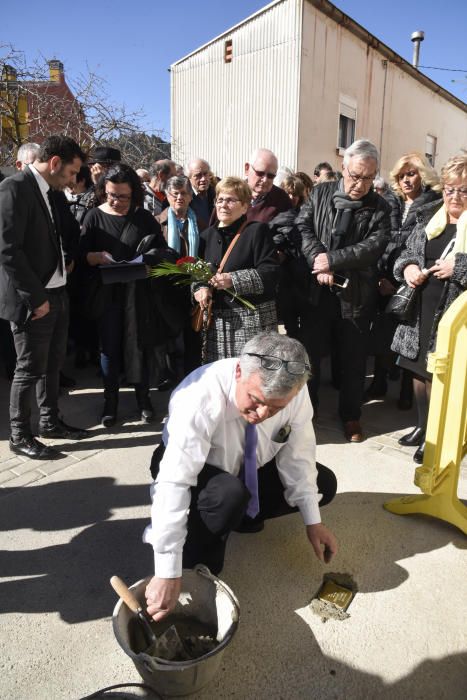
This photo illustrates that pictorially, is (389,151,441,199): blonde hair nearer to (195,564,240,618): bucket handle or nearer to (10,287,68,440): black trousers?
(10,287,68,440): black trousers

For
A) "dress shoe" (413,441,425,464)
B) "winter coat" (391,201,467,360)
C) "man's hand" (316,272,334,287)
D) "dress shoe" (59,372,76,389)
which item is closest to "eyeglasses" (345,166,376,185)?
"winter coat" (391,201,467,360)

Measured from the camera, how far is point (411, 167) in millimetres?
4180

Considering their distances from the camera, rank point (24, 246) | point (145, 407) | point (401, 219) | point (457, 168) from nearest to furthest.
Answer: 1. point (457, 168)
2. point (24, 246)
3. point (145, 407)
4. point (401, 219)

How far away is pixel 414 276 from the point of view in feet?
10.9

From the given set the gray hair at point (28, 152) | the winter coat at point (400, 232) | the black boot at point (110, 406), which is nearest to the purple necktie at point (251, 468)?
the black boot at point (110, 406)

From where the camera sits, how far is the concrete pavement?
1.86 metres

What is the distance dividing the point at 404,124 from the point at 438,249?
54.5 feet

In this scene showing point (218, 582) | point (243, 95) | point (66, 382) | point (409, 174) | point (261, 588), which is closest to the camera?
point (218, 582)

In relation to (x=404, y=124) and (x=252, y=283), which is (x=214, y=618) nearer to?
(x=252, y=283)

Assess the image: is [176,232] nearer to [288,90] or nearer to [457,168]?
[457,168]

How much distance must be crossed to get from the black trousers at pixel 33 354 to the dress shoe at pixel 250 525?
167 cm

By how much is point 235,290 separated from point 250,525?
5.02 ft

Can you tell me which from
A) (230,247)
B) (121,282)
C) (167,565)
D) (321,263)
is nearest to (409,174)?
(321,263)

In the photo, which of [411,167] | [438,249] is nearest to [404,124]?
[411,167]
